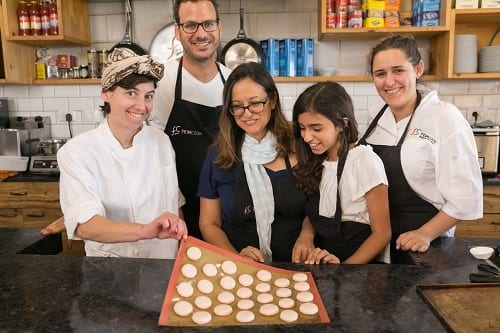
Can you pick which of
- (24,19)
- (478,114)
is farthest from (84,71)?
(478,114)

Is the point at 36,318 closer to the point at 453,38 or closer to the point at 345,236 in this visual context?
the point at 345,236

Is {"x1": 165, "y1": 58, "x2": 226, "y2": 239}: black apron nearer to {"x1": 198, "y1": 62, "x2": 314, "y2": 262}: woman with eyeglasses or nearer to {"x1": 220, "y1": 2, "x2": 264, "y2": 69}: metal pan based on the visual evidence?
{"x1": 198, "y1": 62, "x2": 314, "y2": 262}: woman with eyeglasses

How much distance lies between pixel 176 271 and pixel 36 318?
0.33 meters

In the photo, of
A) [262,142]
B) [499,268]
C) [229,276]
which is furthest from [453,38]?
[229,276]

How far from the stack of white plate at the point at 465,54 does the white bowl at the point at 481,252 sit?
2.18 metres

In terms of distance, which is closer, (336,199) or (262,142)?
(336,199)

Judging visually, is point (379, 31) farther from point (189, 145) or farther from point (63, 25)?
point (63, 25)

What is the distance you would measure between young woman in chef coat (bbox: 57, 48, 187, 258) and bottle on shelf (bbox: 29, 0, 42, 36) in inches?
82.8

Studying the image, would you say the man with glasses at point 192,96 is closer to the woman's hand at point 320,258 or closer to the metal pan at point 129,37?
the woman's hand at point 320,258

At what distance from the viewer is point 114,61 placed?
5.45 feet

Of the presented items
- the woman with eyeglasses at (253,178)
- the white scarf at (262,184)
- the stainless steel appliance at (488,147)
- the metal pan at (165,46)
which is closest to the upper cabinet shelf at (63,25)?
the metal pan at (165,46)

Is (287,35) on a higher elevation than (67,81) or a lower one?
higher

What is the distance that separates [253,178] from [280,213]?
16 centimetres

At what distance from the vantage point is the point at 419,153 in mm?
1658
